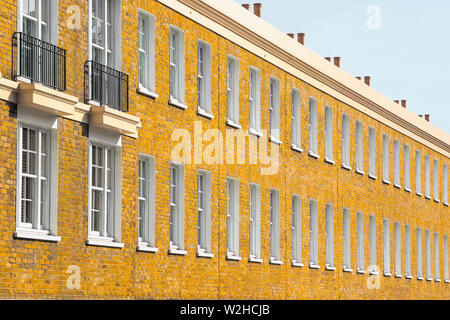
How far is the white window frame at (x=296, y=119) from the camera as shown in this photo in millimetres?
37719

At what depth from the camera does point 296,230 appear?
37.4m

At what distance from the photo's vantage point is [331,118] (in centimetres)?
4116

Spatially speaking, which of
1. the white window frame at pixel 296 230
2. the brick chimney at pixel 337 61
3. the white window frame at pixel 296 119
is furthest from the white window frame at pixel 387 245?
the white window frame at pixel 296 119

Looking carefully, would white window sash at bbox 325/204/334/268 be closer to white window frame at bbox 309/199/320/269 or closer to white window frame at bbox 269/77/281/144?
white window frame at bbox 309/199/320/269

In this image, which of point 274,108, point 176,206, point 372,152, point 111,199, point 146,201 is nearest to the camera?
point 111,199

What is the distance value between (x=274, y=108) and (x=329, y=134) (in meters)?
5.64

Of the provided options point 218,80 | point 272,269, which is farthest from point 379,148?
point 218,80

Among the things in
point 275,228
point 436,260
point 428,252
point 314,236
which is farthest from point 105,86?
point 436,260

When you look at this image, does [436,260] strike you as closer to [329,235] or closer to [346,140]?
[346,140]
